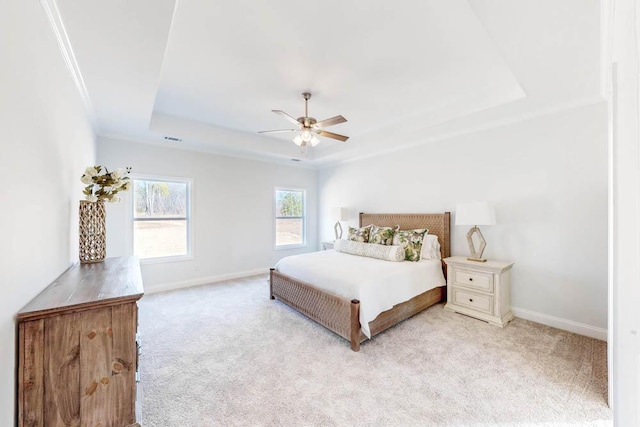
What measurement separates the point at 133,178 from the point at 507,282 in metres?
5.42

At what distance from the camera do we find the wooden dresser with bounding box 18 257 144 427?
112 centimetres

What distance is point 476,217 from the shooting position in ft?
10.4

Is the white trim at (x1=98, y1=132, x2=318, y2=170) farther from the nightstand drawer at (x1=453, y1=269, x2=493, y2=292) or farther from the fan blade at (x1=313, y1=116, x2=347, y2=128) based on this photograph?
the nightstand drawer at (x1=453, y1=269, x2=493, y2=292)

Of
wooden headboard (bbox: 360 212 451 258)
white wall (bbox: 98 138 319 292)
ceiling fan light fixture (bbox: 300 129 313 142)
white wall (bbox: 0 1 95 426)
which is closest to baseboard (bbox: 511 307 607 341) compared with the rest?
wooden headboard (bbox: 360 212 451 258)

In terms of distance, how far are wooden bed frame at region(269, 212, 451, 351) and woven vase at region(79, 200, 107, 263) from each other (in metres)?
2.03

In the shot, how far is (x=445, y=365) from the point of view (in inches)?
89.2

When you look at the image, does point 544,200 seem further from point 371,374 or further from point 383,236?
point 371,374

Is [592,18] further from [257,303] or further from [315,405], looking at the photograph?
[257,303]

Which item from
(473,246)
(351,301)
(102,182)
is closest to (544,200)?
(473,246)

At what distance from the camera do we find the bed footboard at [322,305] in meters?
2.54

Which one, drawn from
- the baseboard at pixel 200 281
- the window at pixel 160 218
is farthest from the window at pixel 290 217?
the window at pixel 160 218

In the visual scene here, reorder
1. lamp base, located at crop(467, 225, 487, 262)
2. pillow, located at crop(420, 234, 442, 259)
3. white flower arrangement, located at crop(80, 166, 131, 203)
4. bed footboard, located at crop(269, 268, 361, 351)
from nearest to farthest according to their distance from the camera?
1. white flower arrangement, located at crop(80, 166, 131, 203)
2. bed footboard, located at crop(269, 268, 361, 351)
3. lamp base, located at crop(467, 225, 487, 262)
4. pillow, located at crop(420, 234, 442, 259)

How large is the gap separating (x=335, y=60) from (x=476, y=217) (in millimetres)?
2388

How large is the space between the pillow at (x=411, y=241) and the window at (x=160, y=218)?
3.56m
